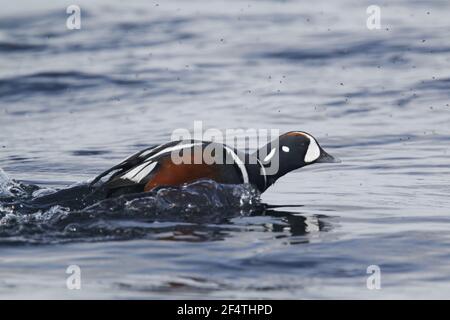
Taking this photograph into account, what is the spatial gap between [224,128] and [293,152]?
3.80 metres

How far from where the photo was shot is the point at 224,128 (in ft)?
46.1

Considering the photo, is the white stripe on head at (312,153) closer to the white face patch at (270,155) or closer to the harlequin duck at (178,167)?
the white face patch at (270,155)

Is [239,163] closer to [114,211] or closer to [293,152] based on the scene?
[293,152]

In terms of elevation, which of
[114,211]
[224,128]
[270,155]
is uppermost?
[270,155]

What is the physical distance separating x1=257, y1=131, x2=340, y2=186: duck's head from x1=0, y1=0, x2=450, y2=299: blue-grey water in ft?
1.10

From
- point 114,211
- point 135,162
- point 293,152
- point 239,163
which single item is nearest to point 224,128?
point 293,152

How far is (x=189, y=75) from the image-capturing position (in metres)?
17.3

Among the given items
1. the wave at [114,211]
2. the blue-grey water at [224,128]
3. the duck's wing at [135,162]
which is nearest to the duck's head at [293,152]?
the blue-grey water at [224,128]

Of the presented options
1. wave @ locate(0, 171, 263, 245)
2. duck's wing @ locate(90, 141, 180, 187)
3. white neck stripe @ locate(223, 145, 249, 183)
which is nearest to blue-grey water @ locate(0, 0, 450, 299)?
wave @ locate(0, 171, 263, 245)

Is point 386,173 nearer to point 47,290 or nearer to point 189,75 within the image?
point 47,290

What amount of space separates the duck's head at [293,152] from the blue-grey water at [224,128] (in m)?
0.34

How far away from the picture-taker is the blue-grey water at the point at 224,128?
24.7ft
